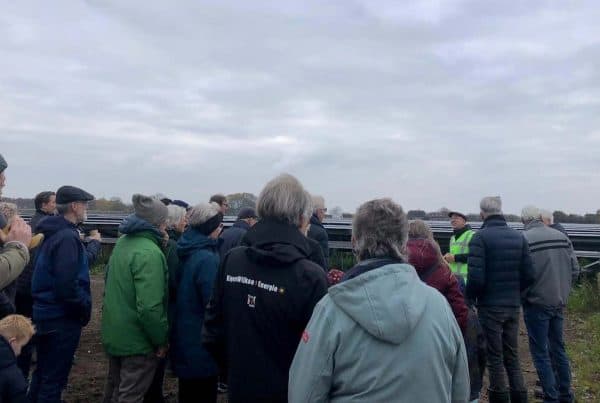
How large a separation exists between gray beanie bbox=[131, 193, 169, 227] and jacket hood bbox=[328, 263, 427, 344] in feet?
8.33

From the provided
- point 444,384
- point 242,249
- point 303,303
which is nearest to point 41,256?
point 242,249

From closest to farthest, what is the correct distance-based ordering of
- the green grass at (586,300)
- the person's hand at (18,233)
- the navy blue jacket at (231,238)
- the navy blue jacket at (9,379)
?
the person's hand at (18,233)
the navy blue jacket at (9,379)
the navy blue jacket at (231,238)
the green grass at (586,300)

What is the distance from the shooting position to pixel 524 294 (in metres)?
5.98

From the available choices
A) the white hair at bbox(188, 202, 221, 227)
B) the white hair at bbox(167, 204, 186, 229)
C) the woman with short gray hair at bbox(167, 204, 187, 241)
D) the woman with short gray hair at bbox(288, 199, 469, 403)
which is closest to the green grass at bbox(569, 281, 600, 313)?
the woman with short gray hair at bbox(167, 204, 187, 241)

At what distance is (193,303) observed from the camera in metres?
4.15

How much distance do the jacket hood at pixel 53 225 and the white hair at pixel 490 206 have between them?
381 centimetres

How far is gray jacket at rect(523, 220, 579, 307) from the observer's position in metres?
5.94

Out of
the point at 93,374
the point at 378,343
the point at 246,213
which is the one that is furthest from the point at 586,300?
the point at 378,343

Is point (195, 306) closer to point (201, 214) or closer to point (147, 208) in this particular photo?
point (201, 214)

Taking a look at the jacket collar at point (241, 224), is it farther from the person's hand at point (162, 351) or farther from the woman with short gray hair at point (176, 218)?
the person's hand at point (162, 351)

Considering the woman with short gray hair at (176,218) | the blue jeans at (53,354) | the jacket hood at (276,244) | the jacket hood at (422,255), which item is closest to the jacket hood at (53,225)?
the blue jeans at (53,354)

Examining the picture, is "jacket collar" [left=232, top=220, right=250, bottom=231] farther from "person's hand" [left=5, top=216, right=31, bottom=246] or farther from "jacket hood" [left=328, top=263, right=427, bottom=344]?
"jacket hood" [left=328, top=263, right=427, bottom=344]

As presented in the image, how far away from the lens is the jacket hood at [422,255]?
4.23 m

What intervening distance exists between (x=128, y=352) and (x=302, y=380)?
241 cm
